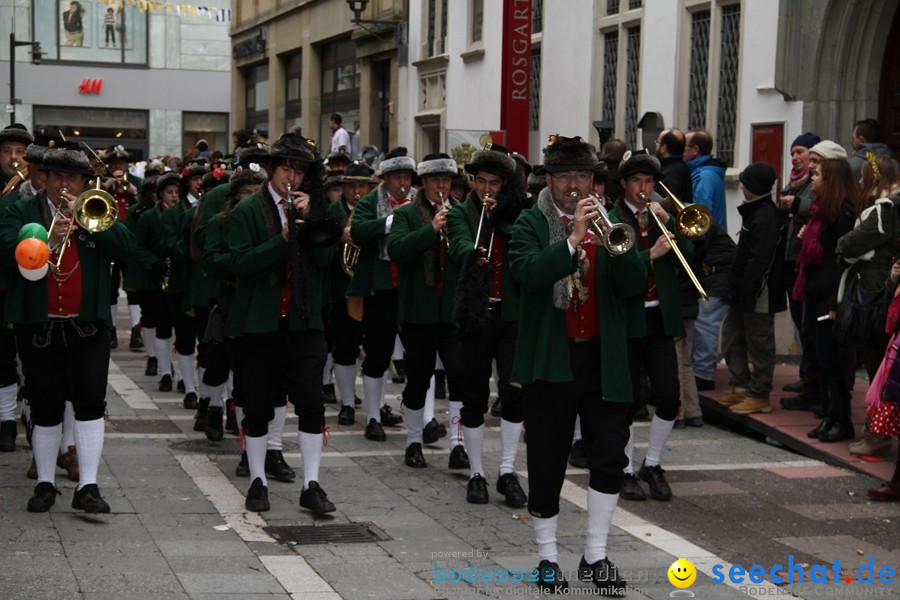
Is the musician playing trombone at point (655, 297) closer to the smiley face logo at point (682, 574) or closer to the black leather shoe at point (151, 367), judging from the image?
the smiley face logo at point (682, 574)

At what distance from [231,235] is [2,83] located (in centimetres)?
4058

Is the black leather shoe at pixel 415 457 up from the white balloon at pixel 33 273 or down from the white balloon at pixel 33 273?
down

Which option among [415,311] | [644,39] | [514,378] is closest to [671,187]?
[415,311]

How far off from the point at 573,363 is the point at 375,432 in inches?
162

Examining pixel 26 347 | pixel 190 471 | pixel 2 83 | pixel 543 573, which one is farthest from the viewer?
pixel 2 83

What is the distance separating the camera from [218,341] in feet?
31.4

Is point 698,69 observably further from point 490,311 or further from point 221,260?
point 221,260

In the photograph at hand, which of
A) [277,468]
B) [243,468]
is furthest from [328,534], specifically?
[243,468]

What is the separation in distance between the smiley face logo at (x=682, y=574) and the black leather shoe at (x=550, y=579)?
0.52 meters

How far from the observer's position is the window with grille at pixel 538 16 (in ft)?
70.2

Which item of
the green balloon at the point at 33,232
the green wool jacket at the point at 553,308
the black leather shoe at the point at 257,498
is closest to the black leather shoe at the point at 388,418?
the black leather shoe at the point at 257,498

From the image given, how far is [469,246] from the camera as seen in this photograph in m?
8.48

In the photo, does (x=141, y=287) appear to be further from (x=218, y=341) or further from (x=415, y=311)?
(x=415, y=311)

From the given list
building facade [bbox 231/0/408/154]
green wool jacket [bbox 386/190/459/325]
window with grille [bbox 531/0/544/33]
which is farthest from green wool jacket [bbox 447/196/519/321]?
building facade [bbox 231/0/408/154]
